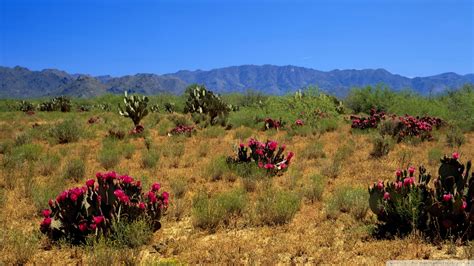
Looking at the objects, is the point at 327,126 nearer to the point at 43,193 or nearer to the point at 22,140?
the point at 22,140

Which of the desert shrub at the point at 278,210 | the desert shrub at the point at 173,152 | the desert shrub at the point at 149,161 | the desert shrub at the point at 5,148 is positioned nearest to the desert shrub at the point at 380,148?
the desert shrub at the point at 173,152

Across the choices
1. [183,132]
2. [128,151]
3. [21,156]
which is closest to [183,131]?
[183,132]

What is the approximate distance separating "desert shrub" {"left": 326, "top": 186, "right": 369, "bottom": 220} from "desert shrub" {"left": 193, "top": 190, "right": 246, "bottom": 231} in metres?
1.48

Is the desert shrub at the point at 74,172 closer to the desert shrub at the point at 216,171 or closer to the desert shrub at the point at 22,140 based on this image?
the desert shrub at the point at 216,171

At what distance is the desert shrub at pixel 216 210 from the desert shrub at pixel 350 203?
148 cm

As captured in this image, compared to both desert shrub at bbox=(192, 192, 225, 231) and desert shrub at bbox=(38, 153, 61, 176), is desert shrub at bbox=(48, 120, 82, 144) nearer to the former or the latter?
desert shrub at bbox=(38, 153, 61, 176)

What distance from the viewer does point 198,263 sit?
5.08m

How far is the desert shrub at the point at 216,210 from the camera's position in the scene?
6312 millimetres

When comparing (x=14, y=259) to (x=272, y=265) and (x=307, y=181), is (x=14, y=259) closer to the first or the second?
(x=272, y=265)

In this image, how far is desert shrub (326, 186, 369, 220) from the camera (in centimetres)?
654

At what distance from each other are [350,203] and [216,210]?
7.37 feet

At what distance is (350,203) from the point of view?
6887mm

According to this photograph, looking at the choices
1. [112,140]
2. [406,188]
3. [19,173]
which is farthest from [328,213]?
[112,140]

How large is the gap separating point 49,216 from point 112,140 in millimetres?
10235
